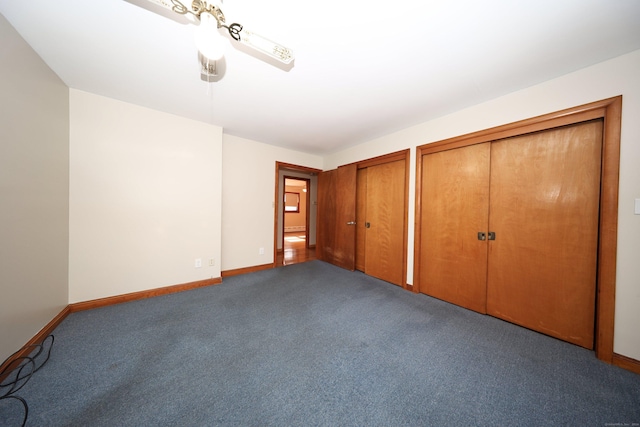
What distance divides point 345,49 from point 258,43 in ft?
2.18

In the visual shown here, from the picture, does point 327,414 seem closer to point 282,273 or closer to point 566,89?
point 282,273

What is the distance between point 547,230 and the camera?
1.78 meters

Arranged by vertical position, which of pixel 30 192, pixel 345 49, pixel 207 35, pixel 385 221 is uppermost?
pixel 345 49

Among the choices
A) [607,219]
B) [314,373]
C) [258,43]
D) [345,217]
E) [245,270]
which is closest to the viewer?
[258,43]

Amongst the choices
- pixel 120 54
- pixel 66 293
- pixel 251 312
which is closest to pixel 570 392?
pixel 251 312

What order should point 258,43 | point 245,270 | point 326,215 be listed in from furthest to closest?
point 326,215 → point 245,270 → point 258,43

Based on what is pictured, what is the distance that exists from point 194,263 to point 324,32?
9.91ft

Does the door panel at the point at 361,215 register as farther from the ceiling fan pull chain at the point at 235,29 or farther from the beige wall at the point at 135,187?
the ceiling fan pull chain at the point at 235,29

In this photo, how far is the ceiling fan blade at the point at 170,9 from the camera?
0.92 m

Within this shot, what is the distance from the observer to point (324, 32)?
4.25ft

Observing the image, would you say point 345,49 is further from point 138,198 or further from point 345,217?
point 138,198

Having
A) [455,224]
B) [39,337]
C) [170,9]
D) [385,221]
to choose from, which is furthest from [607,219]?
[39,337]

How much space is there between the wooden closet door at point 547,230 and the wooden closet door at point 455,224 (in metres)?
0.10

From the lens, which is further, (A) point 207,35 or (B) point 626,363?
(B) point 626,363
